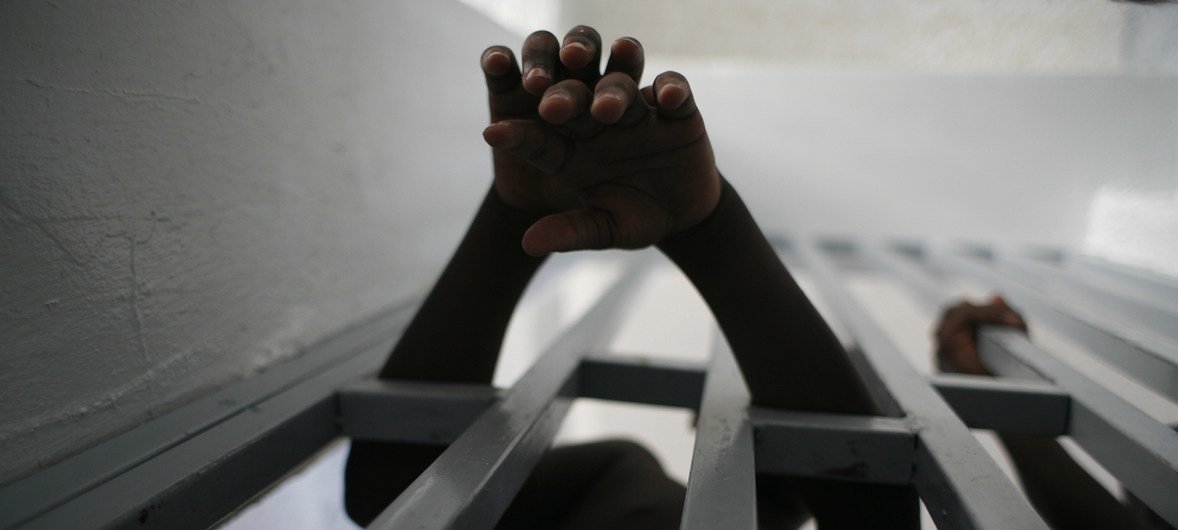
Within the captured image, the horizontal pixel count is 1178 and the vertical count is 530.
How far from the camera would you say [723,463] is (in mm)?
453

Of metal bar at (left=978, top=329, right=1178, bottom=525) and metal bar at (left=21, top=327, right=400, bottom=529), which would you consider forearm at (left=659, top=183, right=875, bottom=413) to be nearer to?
metal bar at (left=978, top=329, right=1178, bottom=525)

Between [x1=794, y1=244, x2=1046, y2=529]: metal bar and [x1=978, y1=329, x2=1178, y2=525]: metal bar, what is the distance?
13 centimetres

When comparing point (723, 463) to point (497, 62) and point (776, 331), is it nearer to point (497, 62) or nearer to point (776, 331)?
point (776, 331)

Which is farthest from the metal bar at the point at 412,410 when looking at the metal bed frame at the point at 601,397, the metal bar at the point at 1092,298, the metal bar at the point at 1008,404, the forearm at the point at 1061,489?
Result: the metal bar at the point at 1092,298

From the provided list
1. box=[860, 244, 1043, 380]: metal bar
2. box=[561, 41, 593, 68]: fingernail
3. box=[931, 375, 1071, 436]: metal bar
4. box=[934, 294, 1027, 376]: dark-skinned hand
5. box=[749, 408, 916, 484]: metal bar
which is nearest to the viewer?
box=[561, 41, 593, 68]: fingernail

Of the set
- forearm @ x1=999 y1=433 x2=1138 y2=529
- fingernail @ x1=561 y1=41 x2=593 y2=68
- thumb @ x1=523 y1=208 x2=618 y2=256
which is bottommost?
forearm @ x1=999 y1=433 x2=1138 y2=529

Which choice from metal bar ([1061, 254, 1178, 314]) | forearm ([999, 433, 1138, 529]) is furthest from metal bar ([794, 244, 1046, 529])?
Result: metal bar ([1061, 254, 1178, 314])

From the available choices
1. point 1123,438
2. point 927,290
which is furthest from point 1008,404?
point 927,290

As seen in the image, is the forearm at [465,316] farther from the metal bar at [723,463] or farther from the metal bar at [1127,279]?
the metal bar at [1127,279]

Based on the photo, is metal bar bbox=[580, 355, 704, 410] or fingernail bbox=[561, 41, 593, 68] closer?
fingernail bbox=[561, 41, 593, 68]

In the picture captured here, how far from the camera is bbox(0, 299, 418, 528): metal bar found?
39 cm

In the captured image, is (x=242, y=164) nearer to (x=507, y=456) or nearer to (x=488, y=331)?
(x=488, y=331)

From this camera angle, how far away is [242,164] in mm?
601

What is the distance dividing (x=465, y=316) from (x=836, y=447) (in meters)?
0.37
